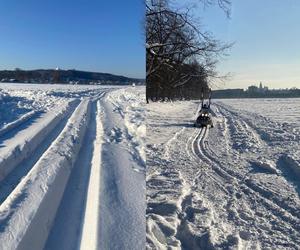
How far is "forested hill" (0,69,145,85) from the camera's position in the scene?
3.26 feet

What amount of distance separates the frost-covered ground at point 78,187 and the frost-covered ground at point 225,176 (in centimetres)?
4

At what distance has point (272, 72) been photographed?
0.87 m

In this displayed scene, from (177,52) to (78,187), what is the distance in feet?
4.31

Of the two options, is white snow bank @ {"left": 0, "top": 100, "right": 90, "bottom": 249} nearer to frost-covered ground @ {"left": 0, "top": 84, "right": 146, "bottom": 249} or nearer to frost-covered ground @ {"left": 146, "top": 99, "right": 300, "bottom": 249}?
frost-covered ground @ {"left": 0, "top": 84, "right": 146, "bottom": 249}

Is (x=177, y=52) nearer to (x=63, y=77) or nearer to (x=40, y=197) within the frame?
(x=63, y=77)

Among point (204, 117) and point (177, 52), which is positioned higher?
point (177, 52)

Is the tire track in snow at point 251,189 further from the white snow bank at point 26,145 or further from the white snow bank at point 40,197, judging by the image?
the white snow bank at point 26,145

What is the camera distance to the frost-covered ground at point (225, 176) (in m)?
0.78

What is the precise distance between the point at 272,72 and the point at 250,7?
0.44 ft

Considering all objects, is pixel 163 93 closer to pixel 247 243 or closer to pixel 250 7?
pixel 250 7

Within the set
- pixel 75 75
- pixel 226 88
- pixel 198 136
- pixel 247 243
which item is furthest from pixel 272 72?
pixel 75 75

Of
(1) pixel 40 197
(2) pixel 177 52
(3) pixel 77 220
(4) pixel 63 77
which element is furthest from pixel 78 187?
(2) pixel 177 52

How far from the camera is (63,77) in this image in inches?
42.2

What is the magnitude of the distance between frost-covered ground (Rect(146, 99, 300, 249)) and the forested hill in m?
0.13
